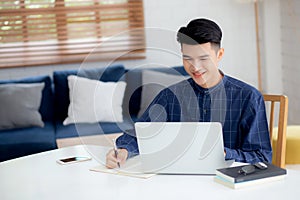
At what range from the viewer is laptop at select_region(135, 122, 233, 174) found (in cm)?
219

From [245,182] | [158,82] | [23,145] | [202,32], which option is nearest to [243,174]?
[245,182]

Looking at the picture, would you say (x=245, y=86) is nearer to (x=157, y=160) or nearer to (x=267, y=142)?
(x=267, y=142)

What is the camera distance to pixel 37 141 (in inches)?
174

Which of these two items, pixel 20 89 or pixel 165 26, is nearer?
pixel 20 89

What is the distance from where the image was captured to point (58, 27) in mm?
5188

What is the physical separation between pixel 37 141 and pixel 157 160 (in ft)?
7.42

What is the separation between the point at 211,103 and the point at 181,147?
0.41 metres

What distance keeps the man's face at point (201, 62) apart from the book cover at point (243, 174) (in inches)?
18.4

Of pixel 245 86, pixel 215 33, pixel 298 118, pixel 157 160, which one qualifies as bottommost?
pixel 298 118

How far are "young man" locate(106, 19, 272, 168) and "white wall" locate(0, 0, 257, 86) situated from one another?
2572mm

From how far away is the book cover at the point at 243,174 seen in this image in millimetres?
2064

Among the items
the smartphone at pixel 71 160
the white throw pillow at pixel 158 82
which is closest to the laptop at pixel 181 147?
the white throw pillow at pixel 158 82

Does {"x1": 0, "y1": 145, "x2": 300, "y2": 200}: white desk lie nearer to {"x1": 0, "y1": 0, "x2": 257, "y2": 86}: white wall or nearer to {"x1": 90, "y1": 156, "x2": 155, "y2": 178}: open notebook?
{"x1": 90, "y1": 156, "x2": 155, "y2": 178}: open notebook

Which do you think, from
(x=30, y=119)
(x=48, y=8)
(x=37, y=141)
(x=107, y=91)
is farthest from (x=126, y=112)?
(x=48, y=8)
